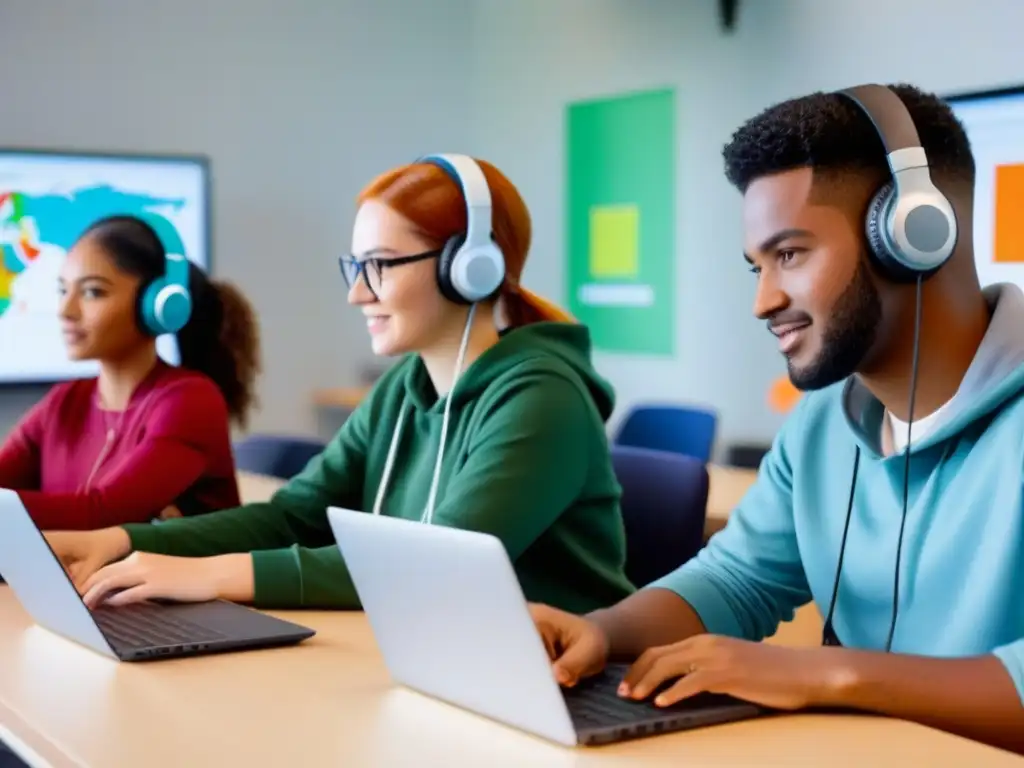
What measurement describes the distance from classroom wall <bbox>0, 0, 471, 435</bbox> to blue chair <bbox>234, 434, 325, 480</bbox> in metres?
1.55

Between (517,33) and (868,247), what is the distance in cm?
364

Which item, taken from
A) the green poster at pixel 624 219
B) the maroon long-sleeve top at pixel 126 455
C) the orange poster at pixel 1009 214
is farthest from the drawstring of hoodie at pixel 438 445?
the green poster at pixel 624 219

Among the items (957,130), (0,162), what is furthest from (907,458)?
(0,162)

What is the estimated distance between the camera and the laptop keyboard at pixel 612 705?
3.42ft

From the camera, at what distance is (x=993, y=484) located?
117cm

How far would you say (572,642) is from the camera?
3.94ft

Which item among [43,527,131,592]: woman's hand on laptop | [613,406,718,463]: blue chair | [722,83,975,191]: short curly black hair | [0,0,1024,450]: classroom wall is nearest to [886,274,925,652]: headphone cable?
[722,83,975,191]: short curly black hair

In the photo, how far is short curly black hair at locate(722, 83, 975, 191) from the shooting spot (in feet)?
4.04

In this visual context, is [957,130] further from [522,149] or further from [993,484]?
[522,149]

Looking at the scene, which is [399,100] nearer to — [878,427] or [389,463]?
[389,463]

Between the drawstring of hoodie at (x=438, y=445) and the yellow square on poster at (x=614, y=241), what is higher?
the yellow square on poster at (x=614, y=241)

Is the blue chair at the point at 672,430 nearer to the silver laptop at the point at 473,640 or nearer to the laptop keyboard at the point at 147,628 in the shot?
the laptop keyboard at the point at 147,628

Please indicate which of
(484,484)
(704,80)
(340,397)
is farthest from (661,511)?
(340,397)

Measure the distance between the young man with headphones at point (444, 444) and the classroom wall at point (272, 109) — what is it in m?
2.50
